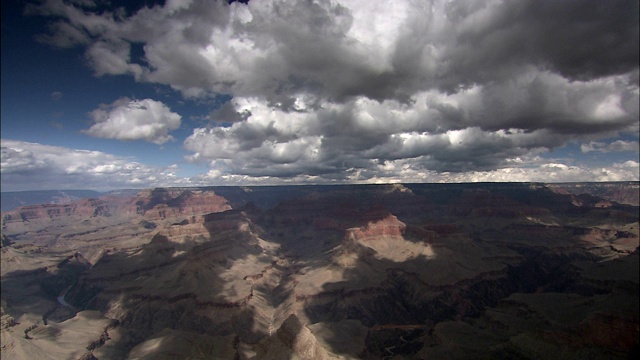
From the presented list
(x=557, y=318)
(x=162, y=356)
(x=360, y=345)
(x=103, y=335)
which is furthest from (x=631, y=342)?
(x=103, y=335)

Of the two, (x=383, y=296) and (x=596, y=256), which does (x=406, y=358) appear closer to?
(x=383, y=296)

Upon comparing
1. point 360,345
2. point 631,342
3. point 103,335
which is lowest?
point 103,335

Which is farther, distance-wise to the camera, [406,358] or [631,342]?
[406,358]

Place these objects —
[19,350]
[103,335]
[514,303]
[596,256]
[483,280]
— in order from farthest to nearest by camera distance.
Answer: [596,256]
[483,280]
[103,335]
[514,303]
[19,350]

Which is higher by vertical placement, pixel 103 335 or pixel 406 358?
pixel 406 358

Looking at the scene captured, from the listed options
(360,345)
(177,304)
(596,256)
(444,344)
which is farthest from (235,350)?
(596,256)

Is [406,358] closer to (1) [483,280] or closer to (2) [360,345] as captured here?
(2) [360,345]

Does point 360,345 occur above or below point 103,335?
above

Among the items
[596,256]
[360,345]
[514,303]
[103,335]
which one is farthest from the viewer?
[596,256]

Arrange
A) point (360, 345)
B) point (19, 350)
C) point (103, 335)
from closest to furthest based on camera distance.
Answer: point (360, 345), point (19, 350), point (103, 335)
